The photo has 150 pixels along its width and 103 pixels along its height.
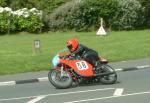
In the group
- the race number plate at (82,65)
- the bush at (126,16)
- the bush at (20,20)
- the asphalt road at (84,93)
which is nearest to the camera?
the asphalt road at (84,93)

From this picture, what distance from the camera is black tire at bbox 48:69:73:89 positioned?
16.0m

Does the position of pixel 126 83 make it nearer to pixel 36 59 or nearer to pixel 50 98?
pixel 50 98

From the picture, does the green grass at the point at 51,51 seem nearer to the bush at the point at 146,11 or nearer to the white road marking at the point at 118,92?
the white road marking at the point at 118,92

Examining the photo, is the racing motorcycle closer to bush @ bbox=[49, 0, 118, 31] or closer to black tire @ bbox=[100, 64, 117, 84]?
black tire @ bbox=[100, 64, 117, 84]

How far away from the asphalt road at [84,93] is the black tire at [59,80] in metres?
0.18

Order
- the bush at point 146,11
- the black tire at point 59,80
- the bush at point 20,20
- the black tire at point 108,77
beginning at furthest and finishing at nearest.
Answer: the bush at point 146,11
the bush at point 20,20
the black tire at point 108,77
the black tire at point 59,80

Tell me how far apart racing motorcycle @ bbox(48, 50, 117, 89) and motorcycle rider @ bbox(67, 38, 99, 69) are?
0.33 feet

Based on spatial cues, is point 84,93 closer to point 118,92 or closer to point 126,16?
point 118,92

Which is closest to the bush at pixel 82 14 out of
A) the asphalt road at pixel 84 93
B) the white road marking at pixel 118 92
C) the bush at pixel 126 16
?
the bush at pixel 126 16

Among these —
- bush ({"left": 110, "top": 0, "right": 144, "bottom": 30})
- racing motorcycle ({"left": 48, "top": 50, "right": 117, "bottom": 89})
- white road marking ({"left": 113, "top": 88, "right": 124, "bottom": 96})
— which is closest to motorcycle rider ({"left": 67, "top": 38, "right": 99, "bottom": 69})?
racing motorcycle ({"left": 48, "top": 50, "right": 117, "bottom": 89})

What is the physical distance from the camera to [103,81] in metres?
16.6

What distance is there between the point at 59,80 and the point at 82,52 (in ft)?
3.56

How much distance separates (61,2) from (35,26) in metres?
3.77

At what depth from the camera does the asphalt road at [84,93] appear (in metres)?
13.4
